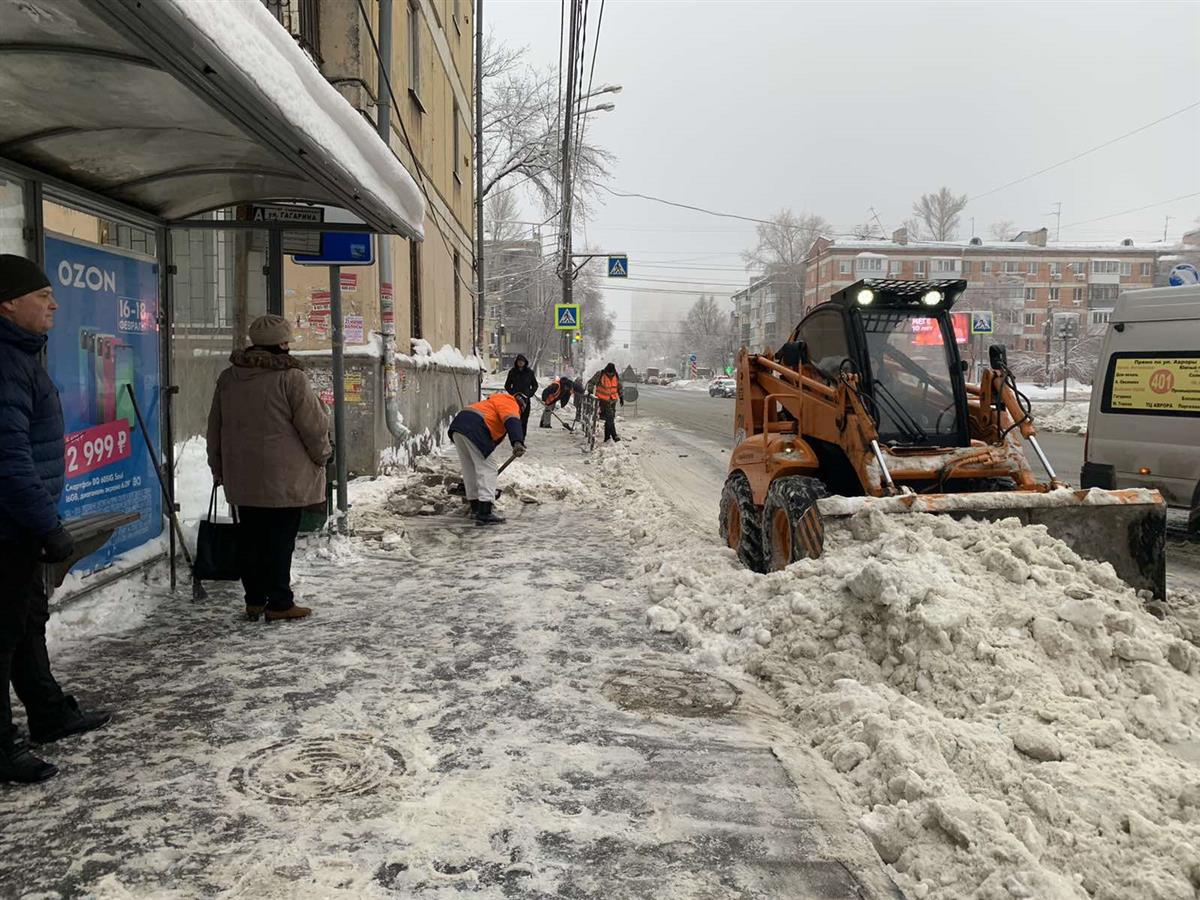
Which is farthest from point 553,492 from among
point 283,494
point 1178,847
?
point 1178,847

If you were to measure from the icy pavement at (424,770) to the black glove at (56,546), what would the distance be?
2.80 ft

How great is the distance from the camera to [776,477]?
21.1ft

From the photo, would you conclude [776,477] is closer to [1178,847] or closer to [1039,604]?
[1039,604]

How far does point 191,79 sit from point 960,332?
608cm

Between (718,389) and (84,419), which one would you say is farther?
(718,389)

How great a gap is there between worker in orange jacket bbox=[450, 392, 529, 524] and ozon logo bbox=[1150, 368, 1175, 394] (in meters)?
5.98

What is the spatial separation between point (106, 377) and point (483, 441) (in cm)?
400

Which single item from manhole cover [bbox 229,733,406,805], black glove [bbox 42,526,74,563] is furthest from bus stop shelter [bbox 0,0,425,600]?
manhole cover [bbox 229,733,406,805]

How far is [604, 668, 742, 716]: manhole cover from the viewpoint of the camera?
407 cm

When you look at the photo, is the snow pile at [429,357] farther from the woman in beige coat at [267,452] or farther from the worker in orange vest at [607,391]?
the woman in beige coat at [267,452]

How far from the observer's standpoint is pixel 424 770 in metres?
3.35

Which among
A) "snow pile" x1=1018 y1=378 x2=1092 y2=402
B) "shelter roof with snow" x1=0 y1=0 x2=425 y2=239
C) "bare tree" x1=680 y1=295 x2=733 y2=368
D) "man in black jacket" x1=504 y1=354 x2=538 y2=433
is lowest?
"snow pile" x1=1018 y1=378 x2=1092 y2=402

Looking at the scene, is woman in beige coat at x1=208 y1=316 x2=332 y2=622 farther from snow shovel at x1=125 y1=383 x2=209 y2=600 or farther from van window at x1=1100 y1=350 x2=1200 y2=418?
van window at x1=1100 y1=350 x2=1200 y2=418

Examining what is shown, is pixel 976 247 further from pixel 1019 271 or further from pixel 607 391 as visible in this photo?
pixel 607 391
